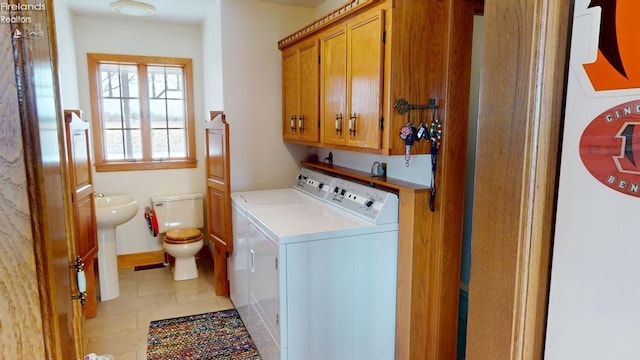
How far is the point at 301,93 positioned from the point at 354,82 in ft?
2.68

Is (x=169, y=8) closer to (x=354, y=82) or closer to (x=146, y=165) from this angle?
(x=146, y=165)

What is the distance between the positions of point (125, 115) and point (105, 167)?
54 centimetres

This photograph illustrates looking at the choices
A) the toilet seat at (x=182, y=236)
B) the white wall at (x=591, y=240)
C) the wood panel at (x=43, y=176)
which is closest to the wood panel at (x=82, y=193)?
the toilet seat at (x=182, y=236)

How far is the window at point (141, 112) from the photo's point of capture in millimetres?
3883

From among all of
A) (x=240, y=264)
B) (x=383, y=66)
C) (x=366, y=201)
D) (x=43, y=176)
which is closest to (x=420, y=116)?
(x=383, y=66)

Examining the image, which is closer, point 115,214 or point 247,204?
point 247,204

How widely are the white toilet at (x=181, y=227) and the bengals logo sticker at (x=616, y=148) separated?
3483 millimetres

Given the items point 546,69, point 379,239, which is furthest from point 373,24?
point 546,69

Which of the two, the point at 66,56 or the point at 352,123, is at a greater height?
the point at 66,56

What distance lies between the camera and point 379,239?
224cm

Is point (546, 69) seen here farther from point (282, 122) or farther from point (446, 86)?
point (282, 122)

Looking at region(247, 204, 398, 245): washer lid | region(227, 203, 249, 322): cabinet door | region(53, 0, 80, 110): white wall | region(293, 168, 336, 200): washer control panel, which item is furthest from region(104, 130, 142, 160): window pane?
region(247, 204, 398, 245): washer lid

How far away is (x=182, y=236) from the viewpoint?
374 centimetres

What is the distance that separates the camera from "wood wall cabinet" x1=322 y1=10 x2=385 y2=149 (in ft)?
6.87
